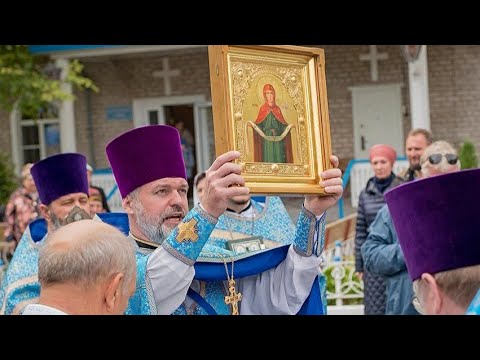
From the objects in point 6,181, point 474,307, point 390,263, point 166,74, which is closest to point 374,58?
point 166,74

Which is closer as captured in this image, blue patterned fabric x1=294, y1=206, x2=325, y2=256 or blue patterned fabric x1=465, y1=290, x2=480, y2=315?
blue patterned fabric x1=465, y1=290, x2=480, y2=315

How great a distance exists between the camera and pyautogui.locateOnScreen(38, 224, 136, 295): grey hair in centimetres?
236

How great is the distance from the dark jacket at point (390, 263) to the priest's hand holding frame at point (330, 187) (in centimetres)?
248

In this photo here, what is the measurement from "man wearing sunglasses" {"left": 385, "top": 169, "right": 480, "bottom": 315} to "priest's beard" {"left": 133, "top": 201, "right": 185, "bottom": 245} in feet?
3.66

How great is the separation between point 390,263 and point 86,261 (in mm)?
3441

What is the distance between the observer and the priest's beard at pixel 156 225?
3.36m

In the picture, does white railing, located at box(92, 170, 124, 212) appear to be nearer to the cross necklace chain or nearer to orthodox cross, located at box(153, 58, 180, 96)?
orthodox cross, located at box(153, 58, 180, 96)

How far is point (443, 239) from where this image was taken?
92.0 inches

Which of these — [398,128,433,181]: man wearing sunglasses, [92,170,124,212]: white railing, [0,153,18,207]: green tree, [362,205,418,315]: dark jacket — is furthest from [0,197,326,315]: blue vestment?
[0,153,18,207]: green tree

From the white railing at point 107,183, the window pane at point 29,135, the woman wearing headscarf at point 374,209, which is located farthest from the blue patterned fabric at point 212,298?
the window pane at point 29,135

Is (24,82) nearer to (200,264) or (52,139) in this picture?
(52,139)
